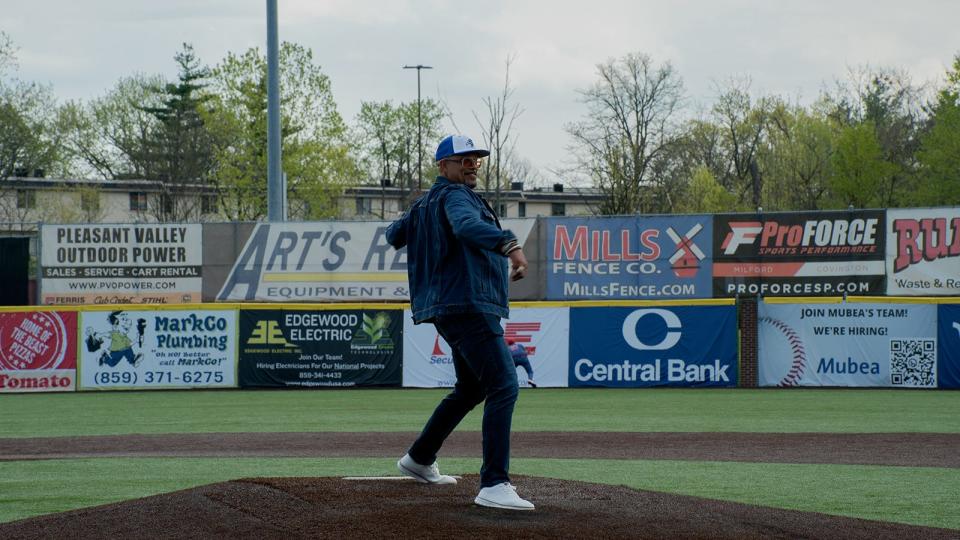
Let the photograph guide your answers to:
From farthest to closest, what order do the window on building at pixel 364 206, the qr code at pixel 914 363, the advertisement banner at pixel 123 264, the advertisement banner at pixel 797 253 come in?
the window on building at pixel 364 206
the advertisement banner at pixel 123 264
the advertisement banner at pixel 797 253
the qr code at pixel 914 363

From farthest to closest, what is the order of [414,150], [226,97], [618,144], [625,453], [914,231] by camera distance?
[414,150] < [618,144] < [226,97] < [914,231] < [625,453]

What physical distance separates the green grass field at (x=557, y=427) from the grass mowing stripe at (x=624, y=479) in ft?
0.05

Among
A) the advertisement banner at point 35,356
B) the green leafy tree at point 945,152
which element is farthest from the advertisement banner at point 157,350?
the green leafy tree at point 945,152

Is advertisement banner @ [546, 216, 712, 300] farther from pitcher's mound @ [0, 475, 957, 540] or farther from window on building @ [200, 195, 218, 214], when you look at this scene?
window on building @ [200, 195, 218, 214]

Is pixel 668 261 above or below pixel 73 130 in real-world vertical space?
below

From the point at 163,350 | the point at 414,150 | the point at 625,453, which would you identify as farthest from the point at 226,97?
the point at 625,453

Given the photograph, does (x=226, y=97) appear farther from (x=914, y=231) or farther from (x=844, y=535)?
(x=844, y=535)

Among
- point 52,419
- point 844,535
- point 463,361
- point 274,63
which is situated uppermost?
point 274,63

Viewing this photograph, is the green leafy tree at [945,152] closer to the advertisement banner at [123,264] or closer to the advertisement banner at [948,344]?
the advertisement banner at [948,344]

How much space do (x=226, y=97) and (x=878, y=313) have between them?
37083mm

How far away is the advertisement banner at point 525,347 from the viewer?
24094 mm

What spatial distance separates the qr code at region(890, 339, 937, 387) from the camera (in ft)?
74.3

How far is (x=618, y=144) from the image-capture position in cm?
5700

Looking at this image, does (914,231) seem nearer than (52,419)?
No
